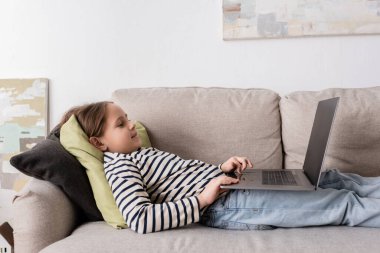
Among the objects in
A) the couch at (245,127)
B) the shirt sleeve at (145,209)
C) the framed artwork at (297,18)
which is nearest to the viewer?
the shirt sleeve at (145,209)

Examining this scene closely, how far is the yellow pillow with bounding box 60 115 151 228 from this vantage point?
4.48ft

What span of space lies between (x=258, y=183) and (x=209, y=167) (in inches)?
10.3

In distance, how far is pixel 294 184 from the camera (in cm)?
130

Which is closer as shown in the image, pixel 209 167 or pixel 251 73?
pixel 209 167

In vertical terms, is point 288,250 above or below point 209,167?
below

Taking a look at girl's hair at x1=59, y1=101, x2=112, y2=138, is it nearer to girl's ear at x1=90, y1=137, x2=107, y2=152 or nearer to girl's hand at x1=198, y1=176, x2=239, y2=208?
girl's ear at x1=90, y1=137, x2=107, y2=152

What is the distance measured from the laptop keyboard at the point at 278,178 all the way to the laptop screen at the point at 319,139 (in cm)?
6

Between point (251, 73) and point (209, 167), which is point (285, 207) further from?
point (251, 73)

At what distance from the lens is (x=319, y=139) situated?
1.38 m

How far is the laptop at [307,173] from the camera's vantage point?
127 centimetres

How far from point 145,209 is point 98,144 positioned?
1.30 feet

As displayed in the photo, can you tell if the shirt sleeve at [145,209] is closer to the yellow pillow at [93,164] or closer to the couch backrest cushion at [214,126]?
the yellow pillow at [93,164]

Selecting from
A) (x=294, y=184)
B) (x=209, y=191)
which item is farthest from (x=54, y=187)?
(x=294, y=184)

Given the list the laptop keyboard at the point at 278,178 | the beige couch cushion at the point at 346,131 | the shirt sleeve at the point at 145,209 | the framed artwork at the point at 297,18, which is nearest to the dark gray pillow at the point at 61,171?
the shirt sleeve at the point at 145,209
